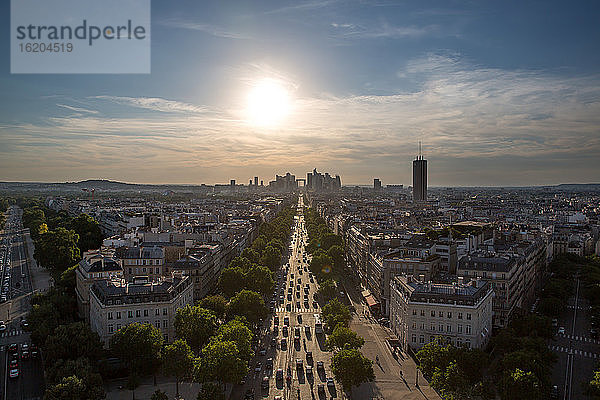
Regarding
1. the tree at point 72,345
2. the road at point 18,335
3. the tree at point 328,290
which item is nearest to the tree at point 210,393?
the tree at point 72,345

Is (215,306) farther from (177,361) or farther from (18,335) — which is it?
(18,335)

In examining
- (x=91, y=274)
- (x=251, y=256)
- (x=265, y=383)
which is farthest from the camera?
(x=251, y=256)

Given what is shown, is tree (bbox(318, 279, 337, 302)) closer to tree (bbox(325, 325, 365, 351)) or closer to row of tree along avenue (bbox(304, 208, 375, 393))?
row of tree along avenue (bbox(304, 208, 375, 393))

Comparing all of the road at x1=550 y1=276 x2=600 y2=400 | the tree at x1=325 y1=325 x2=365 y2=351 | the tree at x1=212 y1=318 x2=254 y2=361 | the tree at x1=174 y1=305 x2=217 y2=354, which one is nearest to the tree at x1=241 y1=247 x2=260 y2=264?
the tree at x1=174 y1=305 x2=217 y2=354

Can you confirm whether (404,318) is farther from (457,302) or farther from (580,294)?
(580,294)

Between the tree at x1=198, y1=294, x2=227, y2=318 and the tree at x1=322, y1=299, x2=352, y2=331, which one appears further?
the tree at x1=198, y1=294, x2=227, y2=318

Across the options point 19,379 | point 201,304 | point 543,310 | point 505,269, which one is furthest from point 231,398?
point 543,310

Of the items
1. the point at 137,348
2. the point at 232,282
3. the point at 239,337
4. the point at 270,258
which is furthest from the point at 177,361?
the point at 270,258

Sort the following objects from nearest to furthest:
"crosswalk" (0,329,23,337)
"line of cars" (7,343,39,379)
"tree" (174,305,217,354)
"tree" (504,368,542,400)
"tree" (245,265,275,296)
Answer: "tree" (504,368,542,400)
"line of cars" (7,343,39,379)
"tree" (174,305,217,354)
"crosswalk" (0,329,23,337)
"tree" (245,265,275,296)
